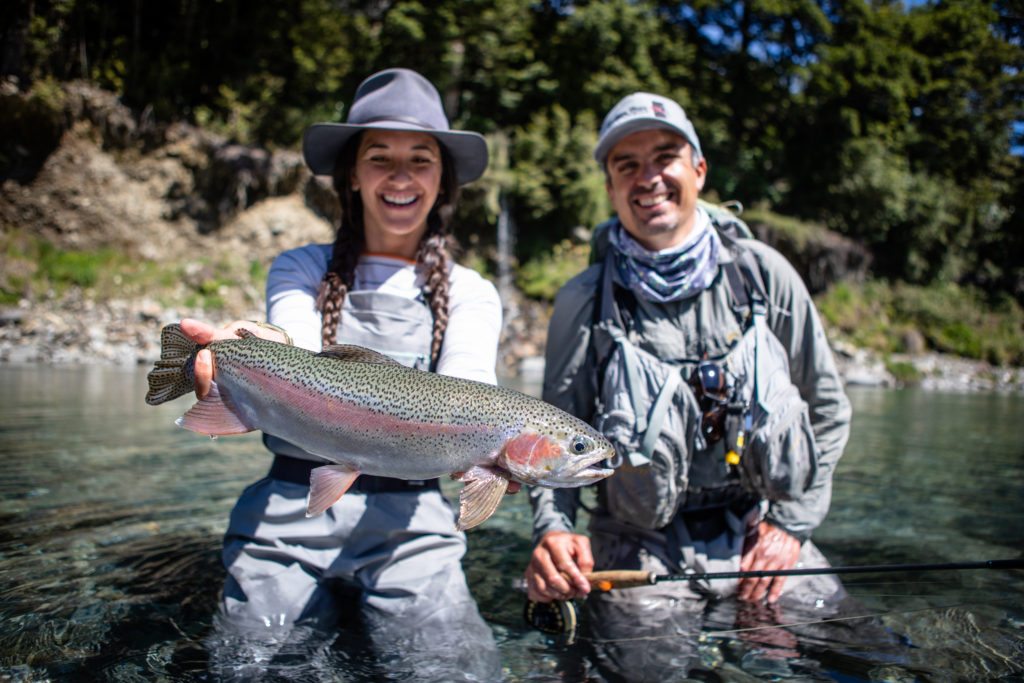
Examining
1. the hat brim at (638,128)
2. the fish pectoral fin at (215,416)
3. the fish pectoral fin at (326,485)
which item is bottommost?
the fish pectoral fin at (326,485)

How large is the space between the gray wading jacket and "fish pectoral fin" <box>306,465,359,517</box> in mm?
1231

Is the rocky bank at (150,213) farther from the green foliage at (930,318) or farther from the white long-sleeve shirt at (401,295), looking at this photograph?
the white long-sleeve shirt at (401,295)

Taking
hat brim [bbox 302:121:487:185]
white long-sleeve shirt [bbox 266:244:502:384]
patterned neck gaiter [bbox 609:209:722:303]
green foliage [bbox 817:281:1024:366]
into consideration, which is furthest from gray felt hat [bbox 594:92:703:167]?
green foliage [bbox 817:281:1024:366]

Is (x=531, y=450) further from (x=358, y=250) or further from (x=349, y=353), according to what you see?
(x=358, y=250)

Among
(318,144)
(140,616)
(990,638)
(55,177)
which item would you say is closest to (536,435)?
(318,144)

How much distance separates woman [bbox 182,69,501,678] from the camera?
273 centimetres

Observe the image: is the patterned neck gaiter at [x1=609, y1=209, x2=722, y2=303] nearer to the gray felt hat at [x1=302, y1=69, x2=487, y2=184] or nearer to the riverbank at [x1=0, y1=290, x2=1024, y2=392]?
the gray felt hat at [x1=302, y1=69, x2=487, y2=184]

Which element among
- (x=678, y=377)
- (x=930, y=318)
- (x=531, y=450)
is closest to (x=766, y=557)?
(x=678, y=377)

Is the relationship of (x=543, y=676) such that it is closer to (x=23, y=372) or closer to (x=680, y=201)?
(x=680, y=201)

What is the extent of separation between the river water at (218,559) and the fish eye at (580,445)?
3.74ft

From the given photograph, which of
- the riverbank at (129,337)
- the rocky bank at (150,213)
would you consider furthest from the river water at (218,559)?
the rocky bank at (150,213)

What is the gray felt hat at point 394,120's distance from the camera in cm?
292

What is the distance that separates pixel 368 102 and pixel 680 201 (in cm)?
152

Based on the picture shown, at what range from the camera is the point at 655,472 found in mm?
2994
